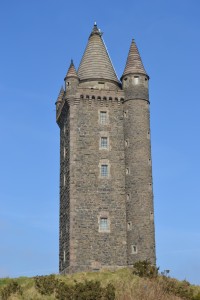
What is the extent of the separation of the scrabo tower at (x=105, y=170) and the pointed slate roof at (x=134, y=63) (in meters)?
0.10

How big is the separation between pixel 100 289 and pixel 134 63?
94.9 feet

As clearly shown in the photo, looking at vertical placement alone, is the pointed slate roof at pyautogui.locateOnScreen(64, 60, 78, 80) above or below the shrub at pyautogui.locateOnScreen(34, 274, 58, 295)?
above

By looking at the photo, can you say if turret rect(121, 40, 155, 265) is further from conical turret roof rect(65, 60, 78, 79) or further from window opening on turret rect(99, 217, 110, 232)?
conical turret roof rect(65, 60, 78, 79)

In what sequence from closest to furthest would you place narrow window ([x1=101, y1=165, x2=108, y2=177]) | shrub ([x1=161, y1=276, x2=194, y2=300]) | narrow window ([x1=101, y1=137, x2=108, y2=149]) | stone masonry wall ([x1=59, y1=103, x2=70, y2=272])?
1. shrub ([x1=161, y1=276, x2=194, y2=300])
2. stone masonry wall ([x1=59, y1=103, x2=70, y2=272])
3. narrow window ([x1=101, y1=165, x2=108, y2=177])
4. narrow window ([x1=101, y1=137, x2=108, y2=149])

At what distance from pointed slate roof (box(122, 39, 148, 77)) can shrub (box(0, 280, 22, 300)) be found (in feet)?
85.7

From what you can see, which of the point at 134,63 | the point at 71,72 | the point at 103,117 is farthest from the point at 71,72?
the point at 134,63

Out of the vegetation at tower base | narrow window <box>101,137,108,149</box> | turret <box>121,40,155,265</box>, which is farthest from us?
narrow window <box>101,137,108,149</box>

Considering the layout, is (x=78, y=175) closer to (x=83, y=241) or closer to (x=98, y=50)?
(x=83, y=241)

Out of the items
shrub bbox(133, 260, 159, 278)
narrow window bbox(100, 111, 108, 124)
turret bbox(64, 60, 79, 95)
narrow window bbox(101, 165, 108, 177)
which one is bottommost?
shrub bbox(133, 260, 159, 278)

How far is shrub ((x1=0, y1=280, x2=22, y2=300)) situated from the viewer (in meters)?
34.5

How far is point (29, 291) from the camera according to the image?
36.1 m

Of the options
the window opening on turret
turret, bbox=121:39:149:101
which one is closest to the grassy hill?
the window opening on turret

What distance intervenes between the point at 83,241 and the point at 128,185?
20.9 feet

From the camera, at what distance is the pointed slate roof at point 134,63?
183ft
